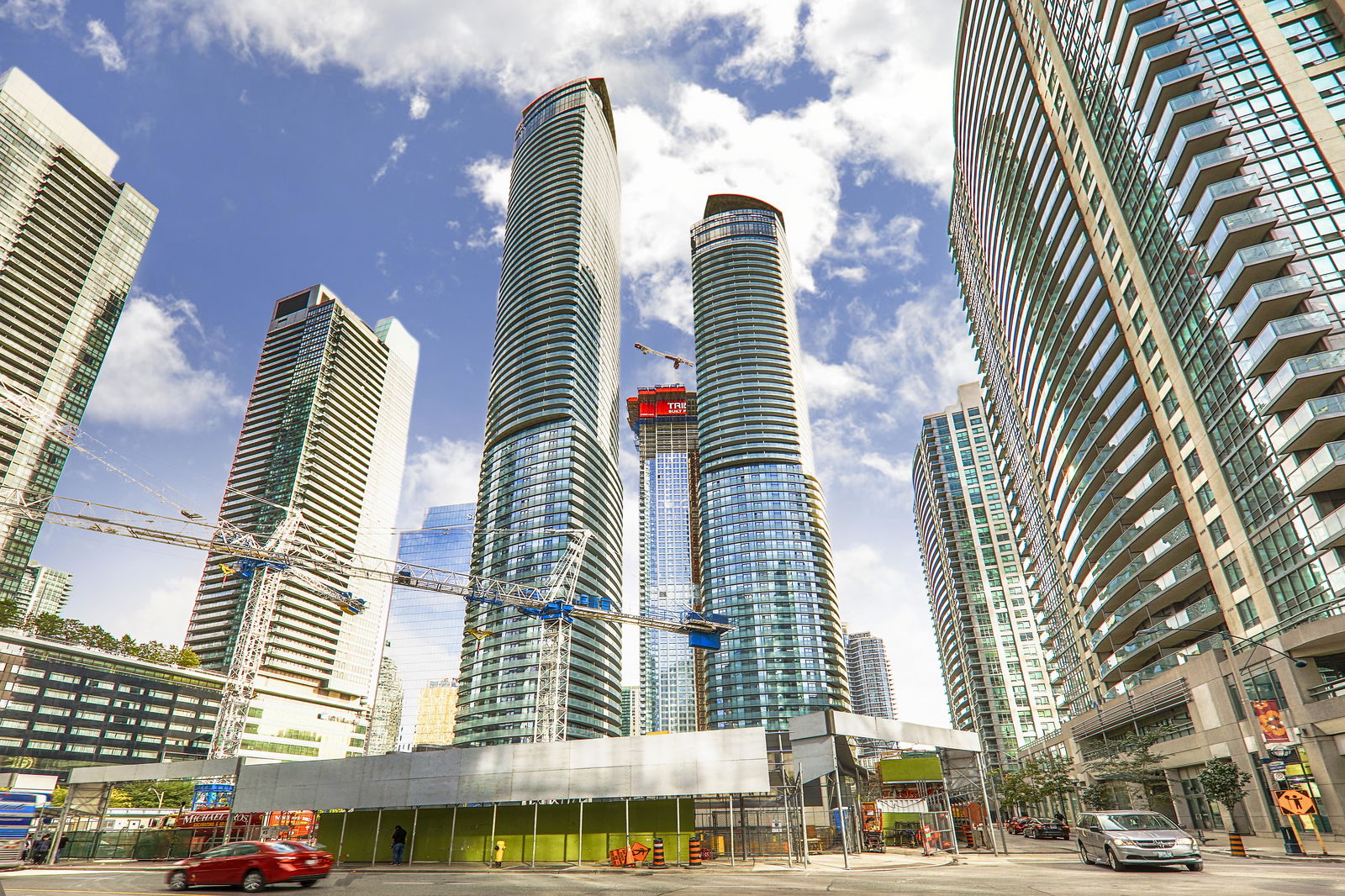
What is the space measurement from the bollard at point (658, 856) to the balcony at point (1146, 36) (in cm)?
6092

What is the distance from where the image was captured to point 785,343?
199375mm

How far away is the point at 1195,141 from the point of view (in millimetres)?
49281

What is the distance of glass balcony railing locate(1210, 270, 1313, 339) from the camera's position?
144ft

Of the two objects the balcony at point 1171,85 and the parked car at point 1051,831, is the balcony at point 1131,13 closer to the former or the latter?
the balcony at point 1171,85

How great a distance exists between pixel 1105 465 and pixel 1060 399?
11.5m

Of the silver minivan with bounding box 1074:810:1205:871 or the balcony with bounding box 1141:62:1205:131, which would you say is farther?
the balcony with bounding box 1141:62:1205:131

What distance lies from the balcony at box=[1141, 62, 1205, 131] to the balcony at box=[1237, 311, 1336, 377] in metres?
18.2

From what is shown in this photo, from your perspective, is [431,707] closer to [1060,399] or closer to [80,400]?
[80,400]

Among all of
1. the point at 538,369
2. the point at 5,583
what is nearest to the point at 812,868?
the point at 538,369

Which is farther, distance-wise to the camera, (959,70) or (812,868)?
(959,70)

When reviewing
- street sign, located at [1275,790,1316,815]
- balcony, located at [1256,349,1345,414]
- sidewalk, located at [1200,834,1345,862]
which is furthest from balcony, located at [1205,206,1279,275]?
street sign, located at [1275,790,1316,815]

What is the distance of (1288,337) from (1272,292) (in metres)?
3.26

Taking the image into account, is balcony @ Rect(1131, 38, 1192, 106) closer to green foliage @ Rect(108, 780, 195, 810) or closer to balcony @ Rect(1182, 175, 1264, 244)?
balcony @ Rect(1182, 175, 1264, 244)

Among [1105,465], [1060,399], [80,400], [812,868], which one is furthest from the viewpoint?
[80,400]
